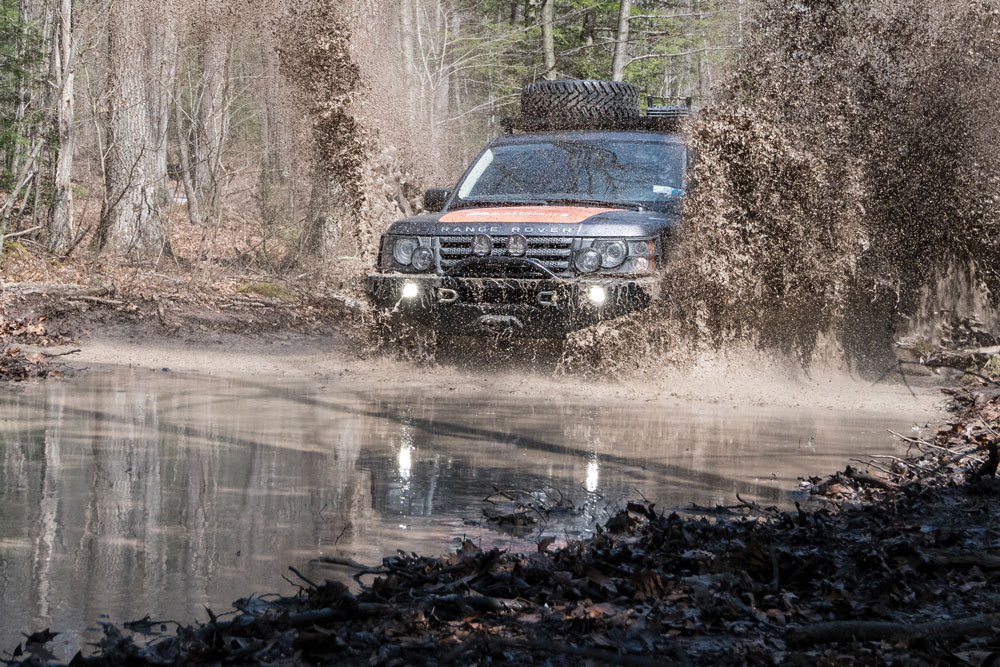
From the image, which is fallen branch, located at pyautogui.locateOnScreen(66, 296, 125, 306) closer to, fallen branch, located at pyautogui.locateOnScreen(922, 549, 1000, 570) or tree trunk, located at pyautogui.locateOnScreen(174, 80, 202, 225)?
tree trunk, located at pyautogui.locateOnScreen(174, 80, 202, 225)

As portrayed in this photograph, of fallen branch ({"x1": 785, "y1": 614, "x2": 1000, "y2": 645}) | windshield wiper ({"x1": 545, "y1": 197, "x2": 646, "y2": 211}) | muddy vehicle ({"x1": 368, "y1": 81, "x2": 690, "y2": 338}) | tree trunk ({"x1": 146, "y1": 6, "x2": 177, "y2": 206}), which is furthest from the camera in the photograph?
tree trunk ({"x1": 146, "y1": 6, "x2": 177, "y2": 206})

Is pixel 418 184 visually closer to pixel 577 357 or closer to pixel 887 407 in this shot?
pixel 577 357

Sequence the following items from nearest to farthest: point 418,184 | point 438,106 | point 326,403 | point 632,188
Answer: point 326,403, point 632,188, point 418,184, point 438,106

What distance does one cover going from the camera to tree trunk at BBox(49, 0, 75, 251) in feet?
44.8

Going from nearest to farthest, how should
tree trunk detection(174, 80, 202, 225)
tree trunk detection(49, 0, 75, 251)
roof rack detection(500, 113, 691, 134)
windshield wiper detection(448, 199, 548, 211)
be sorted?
windshield wiper detection(448, 199, 548, 211)
roof rack detection(500, 113, 691, 134)
tree trunk detection(49, 0, 75, 251)
tree trunk detection(174, 80, 202, 225)

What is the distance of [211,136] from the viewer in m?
14.4

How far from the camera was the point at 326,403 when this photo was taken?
7.43m

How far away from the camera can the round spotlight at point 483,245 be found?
27.6 feet

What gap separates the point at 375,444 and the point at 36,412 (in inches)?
89.0

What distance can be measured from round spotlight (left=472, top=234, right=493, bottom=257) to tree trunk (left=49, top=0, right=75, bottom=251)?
750cm

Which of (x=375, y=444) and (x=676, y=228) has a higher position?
(x=676, y=228)

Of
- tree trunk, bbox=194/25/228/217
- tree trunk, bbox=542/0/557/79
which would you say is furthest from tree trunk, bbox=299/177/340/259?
tree trunk, bbox=542/0/557/79

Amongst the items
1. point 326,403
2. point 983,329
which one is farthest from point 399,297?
point 983,329

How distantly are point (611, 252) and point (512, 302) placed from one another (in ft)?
2.81
